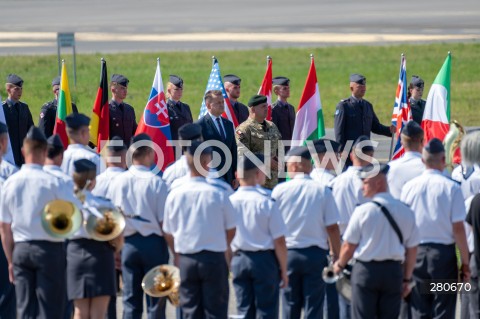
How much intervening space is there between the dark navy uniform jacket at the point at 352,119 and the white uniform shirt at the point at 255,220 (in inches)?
235

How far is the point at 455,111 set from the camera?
25.3 meters

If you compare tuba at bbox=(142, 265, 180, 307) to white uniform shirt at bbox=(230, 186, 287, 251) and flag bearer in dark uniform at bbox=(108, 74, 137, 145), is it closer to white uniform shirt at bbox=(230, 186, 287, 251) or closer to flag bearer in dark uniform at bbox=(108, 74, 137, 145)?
white uniform shirt at bbox=(230, 186, 287, 251)

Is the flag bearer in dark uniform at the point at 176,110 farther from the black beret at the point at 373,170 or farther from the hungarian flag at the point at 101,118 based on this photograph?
the black beret at the point at 373,170

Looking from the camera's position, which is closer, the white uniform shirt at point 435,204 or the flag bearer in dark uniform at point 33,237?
the flag bearer in dark uniform at point 33,237

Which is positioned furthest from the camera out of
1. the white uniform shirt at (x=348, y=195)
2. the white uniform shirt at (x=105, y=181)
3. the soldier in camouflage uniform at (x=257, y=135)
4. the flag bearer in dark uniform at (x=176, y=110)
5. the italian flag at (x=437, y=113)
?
the flag bearer in dark uniform at (x=176, y=110)

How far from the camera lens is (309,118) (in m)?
14.3

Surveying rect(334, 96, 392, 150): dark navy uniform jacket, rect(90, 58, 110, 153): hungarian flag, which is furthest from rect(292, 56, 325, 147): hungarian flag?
rect(90, 58, 110, 153): hungarian flag

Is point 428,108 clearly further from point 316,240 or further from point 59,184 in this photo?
point 59,184

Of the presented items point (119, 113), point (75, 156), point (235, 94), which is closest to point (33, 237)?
point (75, 156)

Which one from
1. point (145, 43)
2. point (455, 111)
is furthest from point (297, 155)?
point (145, 43)

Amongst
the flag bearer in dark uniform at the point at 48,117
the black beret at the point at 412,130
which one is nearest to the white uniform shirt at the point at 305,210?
the black beret at the point at 412,130

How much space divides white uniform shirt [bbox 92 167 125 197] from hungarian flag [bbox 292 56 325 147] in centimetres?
464

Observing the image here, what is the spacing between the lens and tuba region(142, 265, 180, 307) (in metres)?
9.16

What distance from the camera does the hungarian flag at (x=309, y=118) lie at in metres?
14.1
